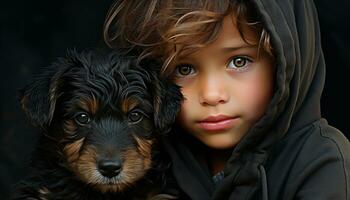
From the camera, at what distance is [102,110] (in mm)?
4031

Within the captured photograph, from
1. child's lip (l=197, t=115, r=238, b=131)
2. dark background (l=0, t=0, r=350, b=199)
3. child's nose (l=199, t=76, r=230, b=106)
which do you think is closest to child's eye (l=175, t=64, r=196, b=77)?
child's nose (l=199, t=76, r=230, b=106)

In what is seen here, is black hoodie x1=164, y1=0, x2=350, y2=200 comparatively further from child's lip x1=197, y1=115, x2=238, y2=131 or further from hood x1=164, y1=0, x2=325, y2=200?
child's lip x1=197, y1=115, x2=238, y2=131

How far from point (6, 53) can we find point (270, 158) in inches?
61.7

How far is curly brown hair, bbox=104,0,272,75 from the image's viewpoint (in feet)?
13.2

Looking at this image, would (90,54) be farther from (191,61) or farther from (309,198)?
(309,198)

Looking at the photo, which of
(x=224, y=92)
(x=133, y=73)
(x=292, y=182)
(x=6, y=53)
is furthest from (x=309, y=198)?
(x=6, y=53)

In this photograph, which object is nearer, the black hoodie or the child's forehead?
the black hoodie

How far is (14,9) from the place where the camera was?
486 cm

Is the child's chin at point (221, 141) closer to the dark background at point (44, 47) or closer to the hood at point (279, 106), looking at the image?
the hood at point (279, 106)

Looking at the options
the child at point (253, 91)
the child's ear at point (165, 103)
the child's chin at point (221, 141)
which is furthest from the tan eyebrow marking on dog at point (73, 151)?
the child's chin at point (221, 141)

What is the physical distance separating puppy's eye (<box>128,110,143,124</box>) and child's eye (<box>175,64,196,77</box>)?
0.85 feet

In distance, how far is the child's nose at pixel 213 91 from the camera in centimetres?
403

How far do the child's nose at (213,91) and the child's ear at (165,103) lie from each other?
0.39ft

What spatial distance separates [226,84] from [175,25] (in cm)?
34
